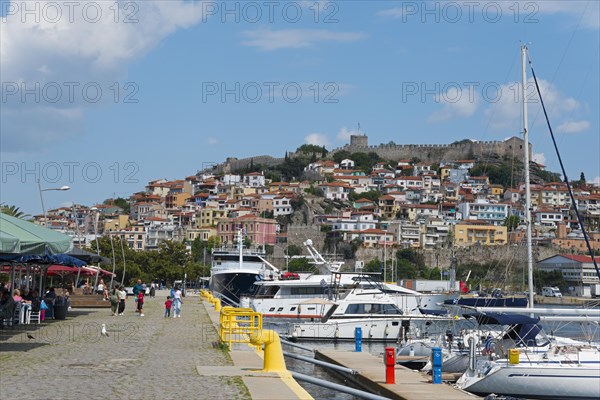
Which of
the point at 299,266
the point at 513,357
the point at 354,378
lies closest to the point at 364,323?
the point at 354,378

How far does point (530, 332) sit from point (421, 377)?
157 inches

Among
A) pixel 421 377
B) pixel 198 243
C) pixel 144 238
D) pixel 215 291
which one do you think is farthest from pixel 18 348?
pixel 144 238

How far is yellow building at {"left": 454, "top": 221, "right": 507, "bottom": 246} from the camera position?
18525cm

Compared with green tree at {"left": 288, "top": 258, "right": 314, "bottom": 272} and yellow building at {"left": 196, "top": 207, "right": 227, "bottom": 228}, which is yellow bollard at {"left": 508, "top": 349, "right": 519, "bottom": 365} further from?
yellow building at {"left": 196, "top": 207, "right": 227, "bottom": 228}

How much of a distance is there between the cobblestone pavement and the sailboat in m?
6.34

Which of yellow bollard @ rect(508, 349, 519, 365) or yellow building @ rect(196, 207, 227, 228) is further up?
yellow building @ rect(196, 207, 227, 228)

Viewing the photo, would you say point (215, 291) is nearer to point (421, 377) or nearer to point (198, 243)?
point (421, 377)

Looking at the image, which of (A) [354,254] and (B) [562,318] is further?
(A) [354,254]

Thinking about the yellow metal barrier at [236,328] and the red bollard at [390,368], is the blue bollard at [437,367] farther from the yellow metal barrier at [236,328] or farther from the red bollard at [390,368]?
the yellow metal barrier at [236,328]

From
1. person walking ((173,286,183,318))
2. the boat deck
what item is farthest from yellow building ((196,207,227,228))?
the boat deck

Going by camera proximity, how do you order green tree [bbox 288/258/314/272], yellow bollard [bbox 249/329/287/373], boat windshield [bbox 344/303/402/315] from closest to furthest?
1. yellow bollard [bbox 249/329/287/373]
2. boat windshield [bbox 344/303/402/315]
3. green tree [bbox 288/258/314/272]

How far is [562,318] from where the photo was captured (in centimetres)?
2450

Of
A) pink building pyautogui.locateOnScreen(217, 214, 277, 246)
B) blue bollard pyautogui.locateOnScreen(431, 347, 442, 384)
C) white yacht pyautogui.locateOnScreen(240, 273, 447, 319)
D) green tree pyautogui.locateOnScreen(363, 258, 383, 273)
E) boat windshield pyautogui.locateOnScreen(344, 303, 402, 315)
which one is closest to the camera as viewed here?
blue bollard pyautogui.locateOnScreen(431, 347, 442, 384)

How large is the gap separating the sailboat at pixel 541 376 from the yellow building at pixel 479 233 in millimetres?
162740
